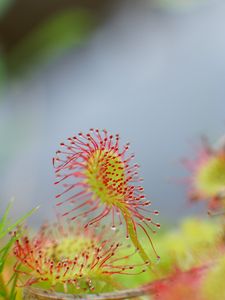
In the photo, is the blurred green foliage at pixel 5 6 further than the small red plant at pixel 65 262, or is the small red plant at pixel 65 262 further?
the blurred green foliage at pixel 5 6

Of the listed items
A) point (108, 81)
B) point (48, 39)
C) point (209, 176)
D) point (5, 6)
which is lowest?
point (209, 176)

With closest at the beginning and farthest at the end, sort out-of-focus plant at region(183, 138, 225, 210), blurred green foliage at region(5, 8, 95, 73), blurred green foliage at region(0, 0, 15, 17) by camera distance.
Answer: out-of-focus plant at region(183, 138, 225, 210) < blurred green foliage at region(5, 8, 95, 73) < blurred green foliage at region(0, 0, 15, 17)

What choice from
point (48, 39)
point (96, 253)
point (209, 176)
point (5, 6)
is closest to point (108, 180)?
point (96, 253)

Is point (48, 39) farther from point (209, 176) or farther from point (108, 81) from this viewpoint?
point (209, 176)

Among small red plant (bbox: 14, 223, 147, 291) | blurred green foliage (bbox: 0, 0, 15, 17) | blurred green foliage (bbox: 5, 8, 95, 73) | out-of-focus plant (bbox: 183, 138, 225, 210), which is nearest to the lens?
small red plant (bbox: 14, 223, 147, 291)

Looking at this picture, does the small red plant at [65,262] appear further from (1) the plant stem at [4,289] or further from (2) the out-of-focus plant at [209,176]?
(2) the out-of-focus plant at [209,176]

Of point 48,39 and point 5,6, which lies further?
point 5,6

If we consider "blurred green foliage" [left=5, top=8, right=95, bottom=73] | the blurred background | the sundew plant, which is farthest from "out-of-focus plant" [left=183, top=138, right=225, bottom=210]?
"blurred green foliage" [left=5, top=8, right=95, bottom=73]

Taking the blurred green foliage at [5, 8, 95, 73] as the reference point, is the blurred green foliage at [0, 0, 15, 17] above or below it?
above

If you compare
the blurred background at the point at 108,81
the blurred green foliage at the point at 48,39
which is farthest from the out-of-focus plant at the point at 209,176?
the blurred green foliage at the point at 48,39

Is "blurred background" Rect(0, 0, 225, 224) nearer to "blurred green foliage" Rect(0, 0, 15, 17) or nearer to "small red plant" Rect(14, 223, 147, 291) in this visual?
"blurred green foliage" Rect(0, 0, 15, 17)
